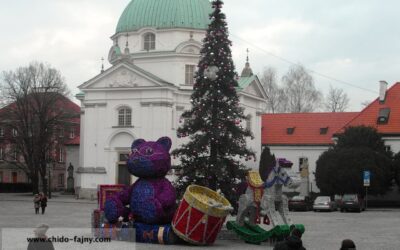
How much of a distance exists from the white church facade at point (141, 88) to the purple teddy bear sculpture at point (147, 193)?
114ft

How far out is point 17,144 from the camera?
63844 mm

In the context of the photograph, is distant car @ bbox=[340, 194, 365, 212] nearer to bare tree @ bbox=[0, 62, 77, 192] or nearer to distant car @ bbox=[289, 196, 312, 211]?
distant car @ bbox=[289, 196, 312, 211]

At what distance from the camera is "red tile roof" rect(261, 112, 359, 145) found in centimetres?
6652

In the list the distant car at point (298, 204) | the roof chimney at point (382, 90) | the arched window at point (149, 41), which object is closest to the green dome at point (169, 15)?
the arched window at point (149, 41)

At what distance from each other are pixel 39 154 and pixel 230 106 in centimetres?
4102

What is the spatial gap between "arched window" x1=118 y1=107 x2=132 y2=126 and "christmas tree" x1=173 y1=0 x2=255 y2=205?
32831mm

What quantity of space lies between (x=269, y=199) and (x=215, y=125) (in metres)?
4.43

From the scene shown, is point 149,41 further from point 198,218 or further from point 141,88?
point 198,218

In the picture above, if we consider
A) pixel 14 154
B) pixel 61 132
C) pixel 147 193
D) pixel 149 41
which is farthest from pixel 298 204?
pixel 14 154

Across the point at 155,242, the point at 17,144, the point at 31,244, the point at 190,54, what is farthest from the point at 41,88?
the point at 31,244

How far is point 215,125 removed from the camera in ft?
83.9

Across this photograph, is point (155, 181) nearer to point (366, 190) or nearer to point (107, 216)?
point (107, 216)

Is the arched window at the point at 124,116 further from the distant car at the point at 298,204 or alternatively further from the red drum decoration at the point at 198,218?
the red drum decoration at the point at 198,218

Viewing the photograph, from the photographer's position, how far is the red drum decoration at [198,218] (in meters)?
20.0
